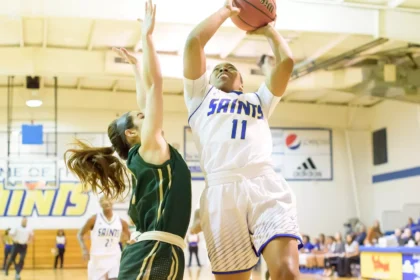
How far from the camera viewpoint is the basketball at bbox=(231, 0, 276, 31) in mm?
4211

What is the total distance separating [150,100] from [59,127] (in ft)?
60.1

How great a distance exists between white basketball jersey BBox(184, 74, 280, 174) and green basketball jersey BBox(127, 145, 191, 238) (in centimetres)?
38

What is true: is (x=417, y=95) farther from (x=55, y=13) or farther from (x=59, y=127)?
(x=59, y=127)

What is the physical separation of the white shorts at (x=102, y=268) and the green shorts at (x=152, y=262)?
5302mm

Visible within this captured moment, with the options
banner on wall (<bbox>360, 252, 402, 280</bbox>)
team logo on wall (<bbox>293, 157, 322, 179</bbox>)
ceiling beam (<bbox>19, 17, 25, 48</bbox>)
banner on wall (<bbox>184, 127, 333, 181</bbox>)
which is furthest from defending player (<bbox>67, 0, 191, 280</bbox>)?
team logo on wall (<bbox>293, 157, 322, 179</bbox>)

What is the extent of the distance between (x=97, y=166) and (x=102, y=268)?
512 centimetres

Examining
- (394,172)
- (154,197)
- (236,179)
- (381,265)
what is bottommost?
(381,265)

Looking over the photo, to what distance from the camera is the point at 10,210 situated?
21.0m

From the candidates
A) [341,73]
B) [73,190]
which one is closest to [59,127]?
[73,190]

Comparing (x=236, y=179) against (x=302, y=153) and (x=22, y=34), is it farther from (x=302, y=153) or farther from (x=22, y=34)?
(x=302, y=153)

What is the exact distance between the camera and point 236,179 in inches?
150

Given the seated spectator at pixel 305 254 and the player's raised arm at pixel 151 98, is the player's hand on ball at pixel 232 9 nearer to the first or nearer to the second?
the player's raised arm at pixel 151 98

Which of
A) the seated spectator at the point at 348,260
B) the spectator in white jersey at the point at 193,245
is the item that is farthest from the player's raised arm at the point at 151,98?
the spectator in white jersey at the point at 193,245

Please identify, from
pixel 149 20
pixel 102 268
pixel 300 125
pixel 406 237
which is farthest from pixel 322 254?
pixel 149 20
